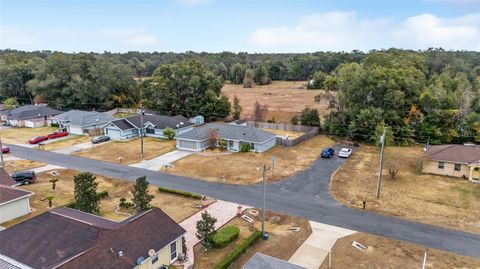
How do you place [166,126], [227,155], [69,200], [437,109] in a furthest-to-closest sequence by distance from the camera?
[166,126]
[437,109]
[227,155]
[69,200]

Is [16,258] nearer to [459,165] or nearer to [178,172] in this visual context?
[178,172]

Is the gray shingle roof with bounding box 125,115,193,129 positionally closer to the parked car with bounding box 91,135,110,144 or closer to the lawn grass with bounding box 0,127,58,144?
the parked car with bounding box 91,135,110,144

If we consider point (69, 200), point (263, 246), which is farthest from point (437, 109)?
point (69, 200)

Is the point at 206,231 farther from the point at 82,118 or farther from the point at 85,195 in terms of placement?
the point at 82,118

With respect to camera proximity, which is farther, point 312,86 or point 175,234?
point 312,86

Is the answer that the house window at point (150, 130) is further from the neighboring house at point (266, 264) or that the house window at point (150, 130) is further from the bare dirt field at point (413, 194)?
the neighboring house at point (266, 264)

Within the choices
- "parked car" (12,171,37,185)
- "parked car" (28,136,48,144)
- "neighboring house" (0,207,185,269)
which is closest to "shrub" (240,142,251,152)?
"parked car" (12,171,37,185)
